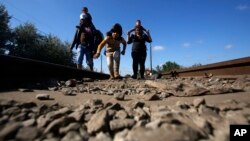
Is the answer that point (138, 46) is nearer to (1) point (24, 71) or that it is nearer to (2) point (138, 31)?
(2) point (138, 31)

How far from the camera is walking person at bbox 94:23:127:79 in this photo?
679cm

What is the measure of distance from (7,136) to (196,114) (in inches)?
55.9

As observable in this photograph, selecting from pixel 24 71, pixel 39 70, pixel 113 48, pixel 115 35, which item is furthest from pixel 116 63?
pixel 24 71

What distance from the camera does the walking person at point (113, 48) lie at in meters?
6.79

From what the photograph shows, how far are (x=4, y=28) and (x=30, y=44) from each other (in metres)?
3.05

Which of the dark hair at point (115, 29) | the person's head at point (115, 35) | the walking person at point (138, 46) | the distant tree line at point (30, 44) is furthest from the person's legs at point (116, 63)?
the distant tree line at point (30, 44)

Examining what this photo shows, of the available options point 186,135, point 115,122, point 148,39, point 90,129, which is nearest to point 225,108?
point 186,135

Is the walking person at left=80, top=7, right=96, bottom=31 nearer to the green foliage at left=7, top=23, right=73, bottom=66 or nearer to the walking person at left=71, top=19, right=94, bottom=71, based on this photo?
the walking person at left=71, top=19, right=94, bottom=71

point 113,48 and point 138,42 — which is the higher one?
point 138,42

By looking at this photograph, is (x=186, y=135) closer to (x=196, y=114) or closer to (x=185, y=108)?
(x=196, y=114)

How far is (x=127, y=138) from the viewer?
4.78ft

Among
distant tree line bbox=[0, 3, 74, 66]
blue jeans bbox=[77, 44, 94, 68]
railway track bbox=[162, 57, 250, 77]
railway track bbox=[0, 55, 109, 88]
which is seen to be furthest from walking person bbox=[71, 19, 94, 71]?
distant tree line bbox=[0, 3, 74, 66]

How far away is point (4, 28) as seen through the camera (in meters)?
23.5

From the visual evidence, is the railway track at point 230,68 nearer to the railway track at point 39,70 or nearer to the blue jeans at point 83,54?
the railway track at point 39,70
